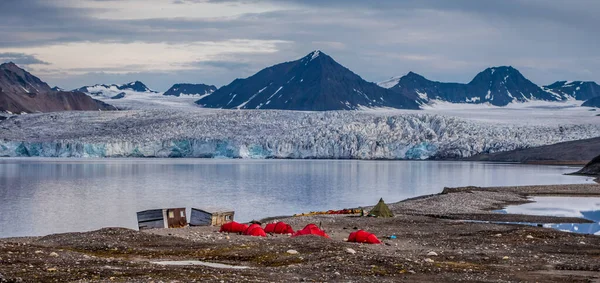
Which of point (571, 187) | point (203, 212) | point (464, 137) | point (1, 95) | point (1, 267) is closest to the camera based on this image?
point (1, 267)

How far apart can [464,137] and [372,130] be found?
28.8 ft

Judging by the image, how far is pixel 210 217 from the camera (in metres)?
22.2

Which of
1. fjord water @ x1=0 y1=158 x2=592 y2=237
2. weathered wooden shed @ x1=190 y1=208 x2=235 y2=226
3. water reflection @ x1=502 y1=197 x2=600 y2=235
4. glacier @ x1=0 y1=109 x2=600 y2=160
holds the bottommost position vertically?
fjord water @ x1=0 y1=158 x2=592 y2=237

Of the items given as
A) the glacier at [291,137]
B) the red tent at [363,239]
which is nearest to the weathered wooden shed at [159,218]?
the red tent at [363,239]

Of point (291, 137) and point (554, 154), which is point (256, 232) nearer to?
point (291, 137)

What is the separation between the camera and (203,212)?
22438 millimetres

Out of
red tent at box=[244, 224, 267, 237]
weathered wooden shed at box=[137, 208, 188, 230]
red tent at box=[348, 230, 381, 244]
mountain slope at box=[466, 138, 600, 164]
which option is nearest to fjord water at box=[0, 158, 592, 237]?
weathered wooden shed at box=[137, 208, 188, 230]

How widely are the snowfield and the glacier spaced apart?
3.7 inches

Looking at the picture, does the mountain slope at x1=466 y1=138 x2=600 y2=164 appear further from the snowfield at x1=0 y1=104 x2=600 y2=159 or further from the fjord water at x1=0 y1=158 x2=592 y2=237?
the fjord water at x1=0 y1=158 x2=592 y2=237

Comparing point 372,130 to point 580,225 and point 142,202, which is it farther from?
point 580,225

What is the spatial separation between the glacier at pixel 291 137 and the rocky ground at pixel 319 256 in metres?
53.7

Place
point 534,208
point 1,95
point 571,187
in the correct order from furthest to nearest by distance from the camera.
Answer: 1. point 1,95
2. point 571,187
3. point 534,208

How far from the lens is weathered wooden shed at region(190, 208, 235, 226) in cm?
2222

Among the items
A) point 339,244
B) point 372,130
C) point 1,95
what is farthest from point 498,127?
point 1,95
